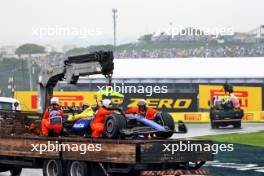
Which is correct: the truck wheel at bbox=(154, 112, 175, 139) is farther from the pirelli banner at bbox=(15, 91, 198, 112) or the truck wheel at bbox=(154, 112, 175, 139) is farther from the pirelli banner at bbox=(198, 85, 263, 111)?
the pirelli banner at bbox=(198, 85, 263, 111)

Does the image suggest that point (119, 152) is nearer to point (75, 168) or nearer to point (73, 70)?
point (75, 168)

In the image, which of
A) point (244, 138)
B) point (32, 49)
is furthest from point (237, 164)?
point (32, 49)

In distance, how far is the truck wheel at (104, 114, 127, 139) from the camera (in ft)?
50.2

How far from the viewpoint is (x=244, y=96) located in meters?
50.2

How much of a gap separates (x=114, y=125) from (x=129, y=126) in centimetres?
80

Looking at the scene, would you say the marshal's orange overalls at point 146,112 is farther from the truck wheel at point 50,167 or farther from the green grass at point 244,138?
the green grass at point 244,138

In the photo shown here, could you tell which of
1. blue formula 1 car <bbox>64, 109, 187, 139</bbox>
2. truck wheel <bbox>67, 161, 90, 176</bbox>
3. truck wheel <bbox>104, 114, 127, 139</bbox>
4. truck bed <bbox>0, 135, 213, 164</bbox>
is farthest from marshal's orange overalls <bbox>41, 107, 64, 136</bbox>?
truck wheel <bbox>104, 114, 127, 139</bbox>

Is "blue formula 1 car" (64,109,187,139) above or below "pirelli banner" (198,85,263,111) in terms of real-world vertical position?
above

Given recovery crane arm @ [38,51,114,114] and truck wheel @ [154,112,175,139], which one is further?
recovery crane arm @ [38,51,114,114]

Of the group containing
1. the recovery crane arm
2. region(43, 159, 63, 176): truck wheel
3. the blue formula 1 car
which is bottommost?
region(43, 159, 63, 176): truck wheel

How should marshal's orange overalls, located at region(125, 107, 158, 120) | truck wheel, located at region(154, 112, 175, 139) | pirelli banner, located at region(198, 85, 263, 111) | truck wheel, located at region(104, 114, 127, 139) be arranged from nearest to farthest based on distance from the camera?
truck wheel, located at region(104, 114, 127, 139)
truck wheel, located at region(154, 112, 175, 139)
marshal's orange overalls, located at region(125, 107, 158, 120)
pirelli banner, located at region(198, 85, 263, 111)

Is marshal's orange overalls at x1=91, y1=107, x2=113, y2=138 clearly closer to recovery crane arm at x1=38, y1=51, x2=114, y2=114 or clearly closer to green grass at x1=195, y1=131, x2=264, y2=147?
recovery crane arm at x1=38, y1=51, x2=114, y2=114

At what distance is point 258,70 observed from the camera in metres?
67.2

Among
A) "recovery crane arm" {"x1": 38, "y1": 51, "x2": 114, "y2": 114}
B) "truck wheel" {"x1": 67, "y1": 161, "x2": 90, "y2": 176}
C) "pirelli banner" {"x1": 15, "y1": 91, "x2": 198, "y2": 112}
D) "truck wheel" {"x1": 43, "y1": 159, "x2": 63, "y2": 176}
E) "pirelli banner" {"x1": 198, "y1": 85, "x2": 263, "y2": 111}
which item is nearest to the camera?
"truck wheel" {"x1": 67, "y1": 161, "x2": 90, "y2": 176}
